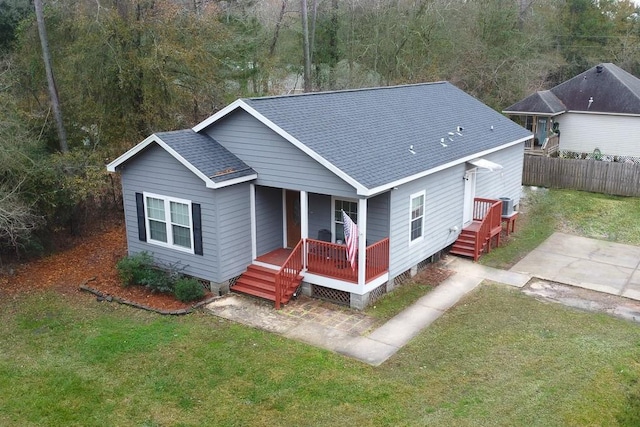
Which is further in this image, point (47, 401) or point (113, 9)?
point (113, 9)

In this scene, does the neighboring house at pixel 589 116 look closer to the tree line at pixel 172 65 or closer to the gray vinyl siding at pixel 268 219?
the tree line at pixel 172 65

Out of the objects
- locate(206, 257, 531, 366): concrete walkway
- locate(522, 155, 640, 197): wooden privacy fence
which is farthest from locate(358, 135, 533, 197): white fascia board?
locate(522, 155, 640, 197): wooden privacy fence

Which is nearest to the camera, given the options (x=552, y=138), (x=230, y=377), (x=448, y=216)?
(x=230, y=377)

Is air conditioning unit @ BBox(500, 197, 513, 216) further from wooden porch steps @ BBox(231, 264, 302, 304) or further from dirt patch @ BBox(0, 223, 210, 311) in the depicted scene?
dirt patch @ BBox(0, 223, 210, 311)

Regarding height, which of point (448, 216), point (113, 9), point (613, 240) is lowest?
point (613, 240)

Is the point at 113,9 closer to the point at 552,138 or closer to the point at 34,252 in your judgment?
the point at 34,252

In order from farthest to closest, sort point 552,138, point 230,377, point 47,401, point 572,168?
point 552,138 < point 572,168 < point 230,377 < point 47,401

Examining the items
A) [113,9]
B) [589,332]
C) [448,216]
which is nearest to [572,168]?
[448,216]

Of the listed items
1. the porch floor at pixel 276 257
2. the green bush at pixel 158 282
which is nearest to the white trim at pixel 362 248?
the porch floor at pixel 276 257

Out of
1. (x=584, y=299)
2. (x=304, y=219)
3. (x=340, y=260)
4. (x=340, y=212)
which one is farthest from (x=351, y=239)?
(x=584, y=299)
